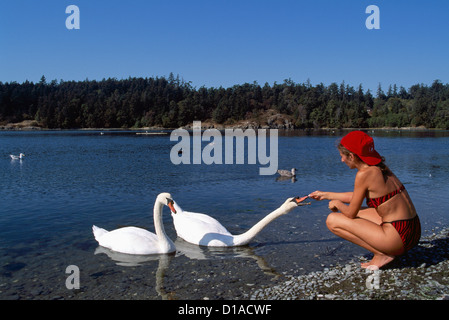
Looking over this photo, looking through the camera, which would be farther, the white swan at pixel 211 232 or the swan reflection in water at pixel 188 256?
the white swan at pixel 211 232

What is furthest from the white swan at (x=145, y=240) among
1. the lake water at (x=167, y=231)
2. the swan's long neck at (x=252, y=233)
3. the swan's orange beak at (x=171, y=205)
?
the swan's long neck at (x=252, y=233)

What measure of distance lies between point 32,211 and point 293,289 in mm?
→ 12175

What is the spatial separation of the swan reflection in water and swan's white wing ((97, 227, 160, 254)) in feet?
0.43

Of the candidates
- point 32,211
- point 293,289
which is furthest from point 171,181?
point 293,289

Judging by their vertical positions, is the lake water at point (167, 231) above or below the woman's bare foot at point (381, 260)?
below

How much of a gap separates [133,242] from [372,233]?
6.02 m

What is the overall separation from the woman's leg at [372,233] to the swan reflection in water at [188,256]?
195 centimetres

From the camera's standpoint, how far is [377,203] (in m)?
6.61

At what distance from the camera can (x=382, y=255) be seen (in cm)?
739

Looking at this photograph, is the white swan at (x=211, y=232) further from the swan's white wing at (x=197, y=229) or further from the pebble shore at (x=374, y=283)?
the pebble shore at (x=374, y=283)

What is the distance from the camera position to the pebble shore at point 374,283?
6.50 meters

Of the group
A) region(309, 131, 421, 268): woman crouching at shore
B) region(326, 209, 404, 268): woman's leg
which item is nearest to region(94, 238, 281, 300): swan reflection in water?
region(326, 209, 404, 268): woman's leg

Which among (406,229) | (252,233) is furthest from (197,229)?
(406,229)

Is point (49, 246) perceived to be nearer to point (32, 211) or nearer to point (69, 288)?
point (69, 288)
